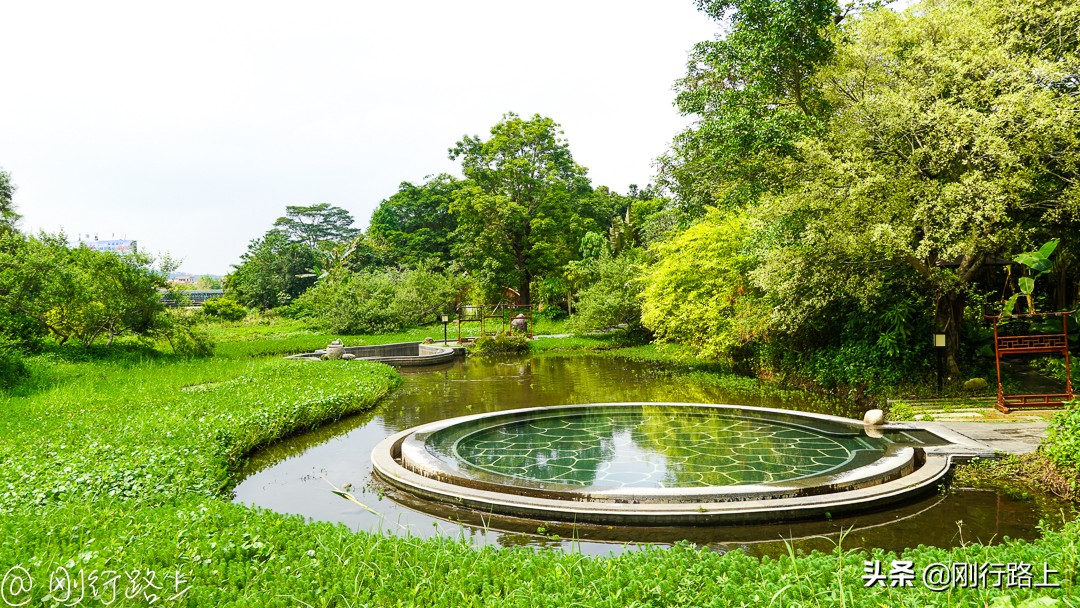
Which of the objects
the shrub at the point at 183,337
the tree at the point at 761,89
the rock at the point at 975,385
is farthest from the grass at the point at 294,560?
the shrub at the point at 183,337

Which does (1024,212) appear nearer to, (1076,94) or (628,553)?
(1076,94)

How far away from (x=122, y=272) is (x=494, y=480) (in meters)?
14.2

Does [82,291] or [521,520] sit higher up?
[82,291]

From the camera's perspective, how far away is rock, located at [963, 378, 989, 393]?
33.3 ft

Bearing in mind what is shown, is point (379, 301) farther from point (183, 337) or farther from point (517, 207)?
point (183, 337)

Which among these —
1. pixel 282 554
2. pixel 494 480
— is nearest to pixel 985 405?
pixel 494 480

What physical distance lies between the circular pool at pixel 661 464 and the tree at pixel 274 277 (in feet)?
110

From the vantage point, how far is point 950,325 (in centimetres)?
1048

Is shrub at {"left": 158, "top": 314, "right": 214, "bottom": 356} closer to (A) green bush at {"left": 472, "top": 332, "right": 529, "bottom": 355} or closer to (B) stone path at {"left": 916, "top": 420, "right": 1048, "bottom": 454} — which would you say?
(A) green bush at {"left": 472, "top": 332, "right": 529, "bottom": 355}

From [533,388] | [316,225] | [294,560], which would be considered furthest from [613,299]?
[316,225]

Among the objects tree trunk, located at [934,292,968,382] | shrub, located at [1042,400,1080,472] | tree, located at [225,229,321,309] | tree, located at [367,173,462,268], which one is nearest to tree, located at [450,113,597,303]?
tree, located at [367,173,462,268]

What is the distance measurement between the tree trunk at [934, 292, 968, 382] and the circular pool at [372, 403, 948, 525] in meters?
3.59

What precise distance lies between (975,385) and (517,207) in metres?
21.8

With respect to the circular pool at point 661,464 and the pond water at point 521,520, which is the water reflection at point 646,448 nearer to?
the circular pool at point 661,464
